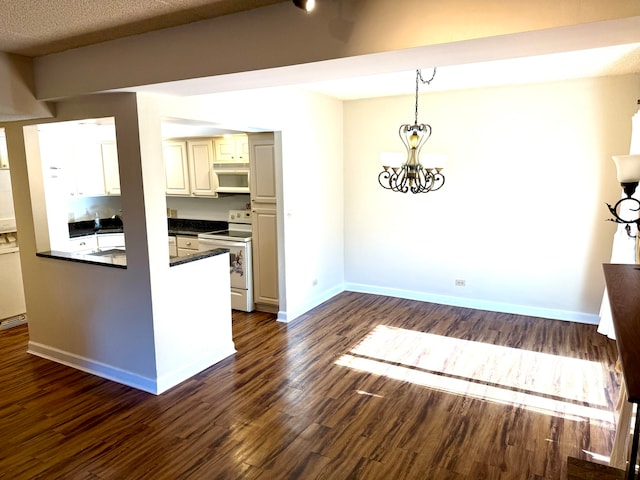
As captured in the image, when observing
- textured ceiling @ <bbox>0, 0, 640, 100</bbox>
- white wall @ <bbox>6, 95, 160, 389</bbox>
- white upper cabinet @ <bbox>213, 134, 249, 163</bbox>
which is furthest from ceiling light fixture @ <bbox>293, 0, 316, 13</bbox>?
→ white upper cabinet @ <bbox>213, 134, 249, 163</bbox>

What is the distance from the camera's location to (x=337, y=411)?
311cm

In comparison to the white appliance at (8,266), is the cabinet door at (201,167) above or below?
above

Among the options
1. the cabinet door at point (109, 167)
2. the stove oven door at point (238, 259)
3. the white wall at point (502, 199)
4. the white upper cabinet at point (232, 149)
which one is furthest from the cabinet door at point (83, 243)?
the white wall at point (502, 199)

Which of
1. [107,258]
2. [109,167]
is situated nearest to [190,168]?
[109,167]

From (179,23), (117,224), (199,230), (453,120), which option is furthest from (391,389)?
(117,224)

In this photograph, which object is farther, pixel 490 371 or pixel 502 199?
pixel 502 199

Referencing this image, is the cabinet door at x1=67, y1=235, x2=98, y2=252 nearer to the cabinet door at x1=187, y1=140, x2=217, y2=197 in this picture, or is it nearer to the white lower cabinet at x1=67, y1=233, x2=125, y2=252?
the white lower cabinet at x1=67, y1=233, x2=125, y2=252

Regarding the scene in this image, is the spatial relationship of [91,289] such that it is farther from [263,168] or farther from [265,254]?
[263,168]

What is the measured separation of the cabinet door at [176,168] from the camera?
5789 mm

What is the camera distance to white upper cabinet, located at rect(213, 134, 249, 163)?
5.30 metres

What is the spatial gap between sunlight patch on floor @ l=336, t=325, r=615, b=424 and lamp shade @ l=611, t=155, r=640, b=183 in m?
1.85

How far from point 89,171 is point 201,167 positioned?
154 cm

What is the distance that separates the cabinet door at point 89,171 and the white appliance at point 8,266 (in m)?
0.87

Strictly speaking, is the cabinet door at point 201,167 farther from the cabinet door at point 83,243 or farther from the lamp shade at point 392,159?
the lamp shade at point 392,159
